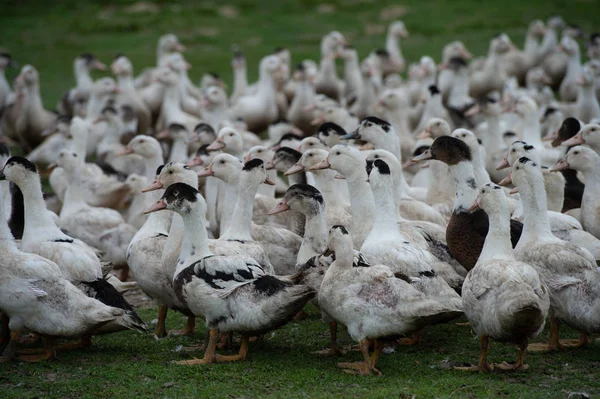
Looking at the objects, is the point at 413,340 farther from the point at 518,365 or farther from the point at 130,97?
the point at 130,97

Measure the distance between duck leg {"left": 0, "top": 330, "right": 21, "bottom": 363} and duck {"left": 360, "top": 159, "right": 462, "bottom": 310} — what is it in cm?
299

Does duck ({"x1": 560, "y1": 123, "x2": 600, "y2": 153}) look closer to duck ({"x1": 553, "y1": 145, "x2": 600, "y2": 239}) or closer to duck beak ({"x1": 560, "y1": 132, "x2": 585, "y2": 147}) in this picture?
duck beak ({"x1": 560, "y1": 132, "x2": 585, "y2": 147})

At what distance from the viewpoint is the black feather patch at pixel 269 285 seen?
7.19m

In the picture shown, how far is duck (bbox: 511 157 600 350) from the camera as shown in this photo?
7.33 metres

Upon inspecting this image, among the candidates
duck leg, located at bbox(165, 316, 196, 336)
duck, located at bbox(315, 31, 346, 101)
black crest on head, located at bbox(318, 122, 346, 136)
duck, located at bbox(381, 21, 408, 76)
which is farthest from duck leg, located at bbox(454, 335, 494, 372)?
duck, located at bbox(381, 21, 408, 76)

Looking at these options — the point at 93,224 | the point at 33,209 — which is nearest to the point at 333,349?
the point at 33,209

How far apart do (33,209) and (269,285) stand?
2.53m

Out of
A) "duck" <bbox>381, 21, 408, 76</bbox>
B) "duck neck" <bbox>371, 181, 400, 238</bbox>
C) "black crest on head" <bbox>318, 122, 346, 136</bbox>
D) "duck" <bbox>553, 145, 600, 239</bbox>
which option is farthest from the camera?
"duck" <bbox>381, 21, 408, 76</bbox>

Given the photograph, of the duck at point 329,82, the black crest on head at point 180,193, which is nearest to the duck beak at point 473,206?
the black crest on head at point 180,193

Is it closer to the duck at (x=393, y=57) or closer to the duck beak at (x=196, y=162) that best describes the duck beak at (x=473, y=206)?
the duck beak at (x=196, y=162)

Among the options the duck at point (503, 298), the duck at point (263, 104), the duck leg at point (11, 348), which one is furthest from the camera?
the duck at point (263, 104)

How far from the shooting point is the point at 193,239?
785cm

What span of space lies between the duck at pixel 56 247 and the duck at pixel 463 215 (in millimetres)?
3000

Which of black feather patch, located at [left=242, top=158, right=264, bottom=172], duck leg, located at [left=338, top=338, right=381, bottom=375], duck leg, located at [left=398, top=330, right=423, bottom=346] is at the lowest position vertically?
duck leg, located at [left=398, top=330, right=423, bottom=346]
